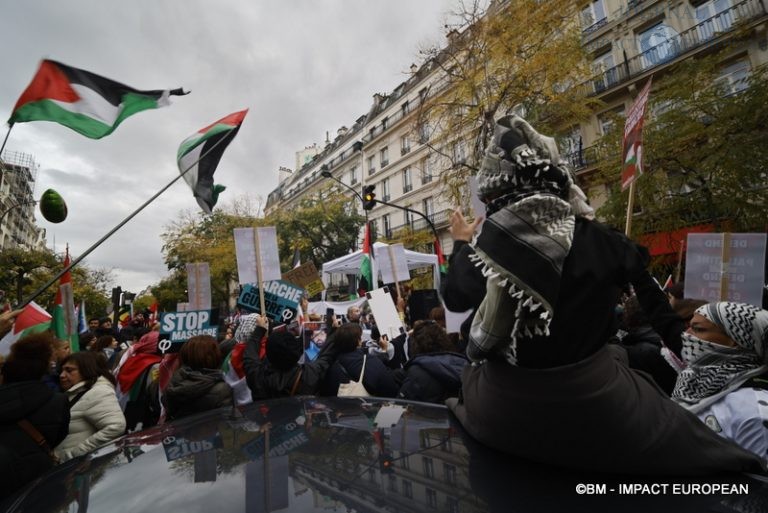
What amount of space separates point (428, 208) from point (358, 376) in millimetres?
27595

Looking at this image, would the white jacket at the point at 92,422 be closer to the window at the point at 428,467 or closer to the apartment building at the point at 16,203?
the window at the point at 428,467

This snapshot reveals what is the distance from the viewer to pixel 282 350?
3.45m

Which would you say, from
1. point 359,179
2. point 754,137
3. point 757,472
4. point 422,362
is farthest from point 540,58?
point 359,179

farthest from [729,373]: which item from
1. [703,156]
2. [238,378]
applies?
[703,156]

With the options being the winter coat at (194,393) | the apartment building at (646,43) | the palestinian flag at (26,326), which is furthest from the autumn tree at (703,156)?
the palestinian flag at (26,326)

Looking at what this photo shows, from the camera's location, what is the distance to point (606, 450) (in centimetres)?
114

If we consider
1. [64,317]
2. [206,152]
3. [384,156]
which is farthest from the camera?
[384,156]

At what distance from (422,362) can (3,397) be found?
2.72 m

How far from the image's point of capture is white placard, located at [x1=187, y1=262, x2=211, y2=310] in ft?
20.6

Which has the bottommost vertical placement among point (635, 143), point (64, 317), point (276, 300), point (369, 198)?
point (276, 300)

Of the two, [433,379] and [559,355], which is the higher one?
[559,355]

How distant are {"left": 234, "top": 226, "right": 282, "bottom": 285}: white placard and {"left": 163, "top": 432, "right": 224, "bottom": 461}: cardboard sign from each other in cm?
313

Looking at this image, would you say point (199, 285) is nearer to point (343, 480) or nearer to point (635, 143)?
point (343, 480)

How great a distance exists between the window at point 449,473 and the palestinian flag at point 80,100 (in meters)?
5.02
